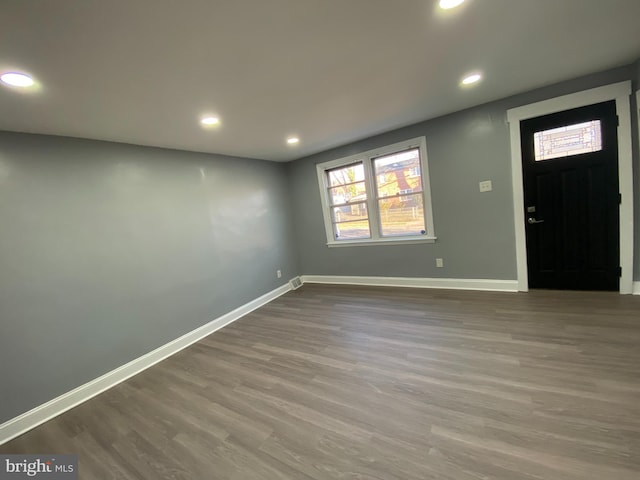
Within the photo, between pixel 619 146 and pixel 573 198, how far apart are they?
59 cm

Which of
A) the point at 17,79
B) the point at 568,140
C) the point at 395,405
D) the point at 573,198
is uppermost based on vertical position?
the point at 17,79

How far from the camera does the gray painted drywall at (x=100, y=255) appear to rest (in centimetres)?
200

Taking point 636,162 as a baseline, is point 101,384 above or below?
below

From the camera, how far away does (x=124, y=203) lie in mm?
2619

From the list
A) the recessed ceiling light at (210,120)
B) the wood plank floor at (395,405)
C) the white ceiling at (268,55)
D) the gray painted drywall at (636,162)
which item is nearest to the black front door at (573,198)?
the gray painted drywall at (636,162)

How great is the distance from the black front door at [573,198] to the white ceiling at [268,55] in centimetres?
52

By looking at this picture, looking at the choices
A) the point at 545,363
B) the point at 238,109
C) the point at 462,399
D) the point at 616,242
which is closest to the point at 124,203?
the point at 238,109

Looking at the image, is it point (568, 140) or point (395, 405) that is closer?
point (395, 405)

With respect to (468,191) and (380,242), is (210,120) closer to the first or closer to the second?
(380,242)

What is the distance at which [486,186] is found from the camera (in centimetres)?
321

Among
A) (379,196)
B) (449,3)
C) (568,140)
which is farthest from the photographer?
(379,196)

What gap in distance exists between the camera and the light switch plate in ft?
10.5

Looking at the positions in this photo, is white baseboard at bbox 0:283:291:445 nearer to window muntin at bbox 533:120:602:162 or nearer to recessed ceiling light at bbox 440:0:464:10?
recessed ceiling light at bbox 440:0:464:10

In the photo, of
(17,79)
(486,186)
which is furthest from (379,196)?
(17,79)
